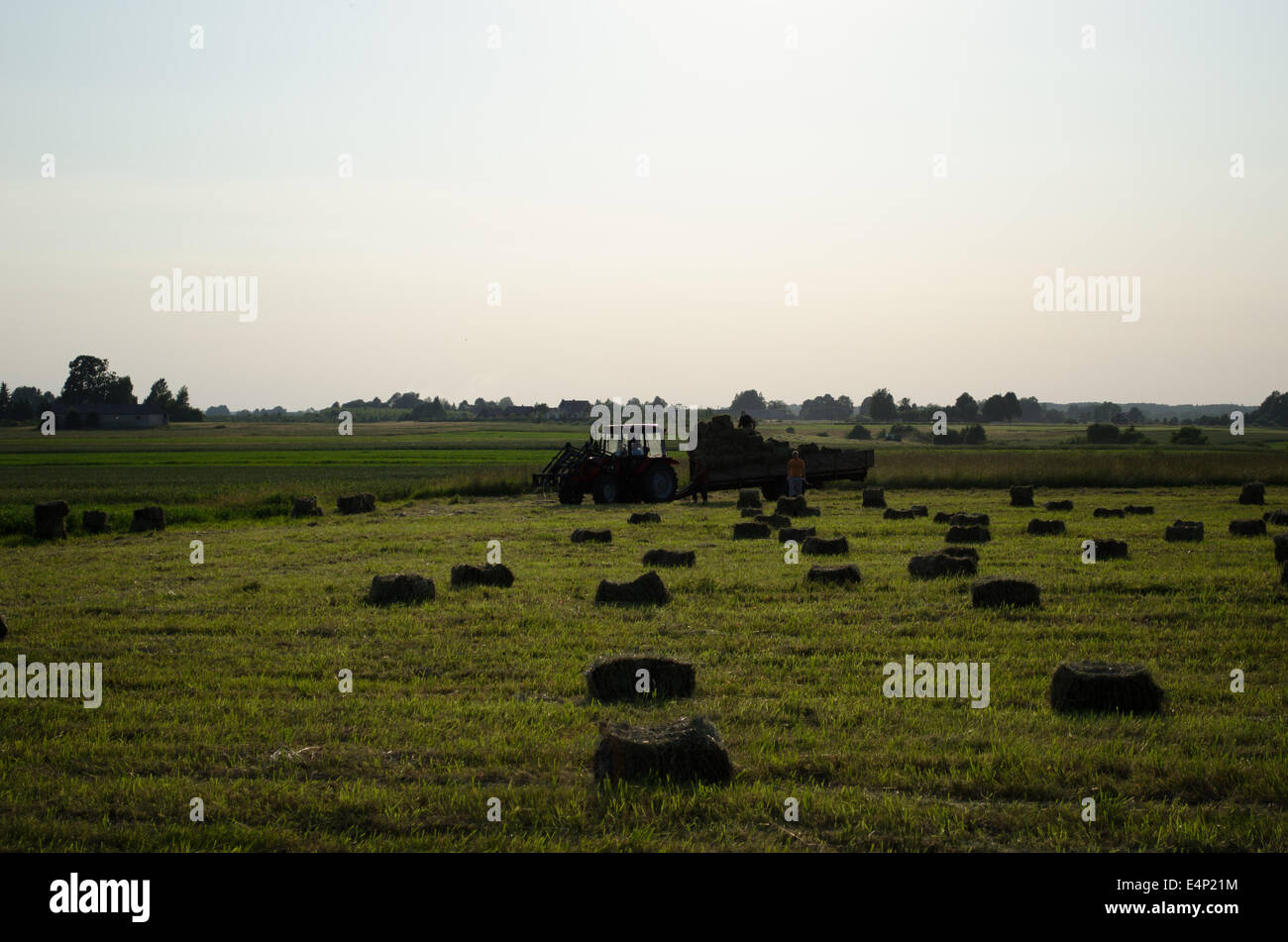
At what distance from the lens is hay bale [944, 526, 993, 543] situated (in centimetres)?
1969

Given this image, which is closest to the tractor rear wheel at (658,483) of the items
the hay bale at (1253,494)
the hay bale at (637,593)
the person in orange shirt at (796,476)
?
the person in orange shirt at (796,476)

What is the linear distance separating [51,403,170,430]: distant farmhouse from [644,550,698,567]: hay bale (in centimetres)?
12850

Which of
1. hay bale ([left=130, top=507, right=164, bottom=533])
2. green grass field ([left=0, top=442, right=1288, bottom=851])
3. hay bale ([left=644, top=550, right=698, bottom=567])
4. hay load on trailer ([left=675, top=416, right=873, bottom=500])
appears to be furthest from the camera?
hay load on trailer ([left=675, top=416, right=873, bottom=500])

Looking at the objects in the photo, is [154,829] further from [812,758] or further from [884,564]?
[884,564]

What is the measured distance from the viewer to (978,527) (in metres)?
20.3

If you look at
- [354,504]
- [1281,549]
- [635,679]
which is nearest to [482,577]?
[635,679]

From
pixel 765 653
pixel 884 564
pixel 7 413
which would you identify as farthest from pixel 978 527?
pixel 7 413

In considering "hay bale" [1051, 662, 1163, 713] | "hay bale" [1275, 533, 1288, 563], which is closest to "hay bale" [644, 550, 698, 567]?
"hay bale" [1275, 533, 1288, 563]

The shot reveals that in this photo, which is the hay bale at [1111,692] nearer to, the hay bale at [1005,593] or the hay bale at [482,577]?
the hay bale at [1005,593]

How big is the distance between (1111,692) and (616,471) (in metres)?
24.1

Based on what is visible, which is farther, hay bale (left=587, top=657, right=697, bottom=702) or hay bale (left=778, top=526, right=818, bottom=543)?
hay bale (left=778, top=526, right=818, bottom=543)

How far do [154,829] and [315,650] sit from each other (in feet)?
15.2

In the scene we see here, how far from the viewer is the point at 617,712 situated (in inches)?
319

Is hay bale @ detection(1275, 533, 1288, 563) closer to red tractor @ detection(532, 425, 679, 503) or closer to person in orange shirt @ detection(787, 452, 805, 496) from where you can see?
person in orange shirt @ detection(787, 452, 805, 496)
